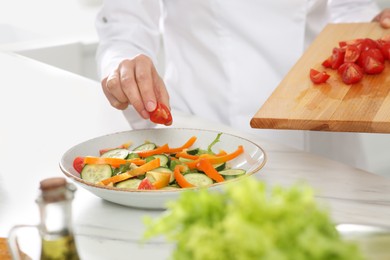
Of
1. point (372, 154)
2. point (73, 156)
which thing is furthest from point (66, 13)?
point (73, 156)

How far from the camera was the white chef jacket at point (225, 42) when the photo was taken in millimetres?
1919

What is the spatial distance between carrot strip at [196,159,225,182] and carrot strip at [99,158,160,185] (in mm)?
72

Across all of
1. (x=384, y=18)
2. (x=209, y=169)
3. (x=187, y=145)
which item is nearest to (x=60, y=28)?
(x=384, y=18)

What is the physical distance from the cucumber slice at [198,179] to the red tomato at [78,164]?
20cm

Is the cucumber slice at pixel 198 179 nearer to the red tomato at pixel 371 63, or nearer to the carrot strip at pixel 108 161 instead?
the carrot strip at pixel 108 161

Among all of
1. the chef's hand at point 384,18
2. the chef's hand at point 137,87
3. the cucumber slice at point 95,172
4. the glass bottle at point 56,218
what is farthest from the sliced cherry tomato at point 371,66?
the glass bottle at point 56,218

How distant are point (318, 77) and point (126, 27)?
52 cm

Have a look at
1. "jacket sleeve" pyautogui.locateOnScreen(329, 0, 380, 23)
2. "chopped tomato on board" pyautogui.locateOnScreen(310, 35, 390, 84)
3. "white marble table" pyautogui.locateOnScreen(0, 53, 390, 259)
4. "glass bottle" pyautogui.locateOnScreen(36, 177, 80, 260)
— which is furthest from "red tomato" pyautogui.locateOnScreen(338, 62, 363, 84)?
"glass bottle" pyautogui.locateOnScreen(36, 177, 80, 260)

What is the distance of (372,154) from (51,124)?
2187 mm

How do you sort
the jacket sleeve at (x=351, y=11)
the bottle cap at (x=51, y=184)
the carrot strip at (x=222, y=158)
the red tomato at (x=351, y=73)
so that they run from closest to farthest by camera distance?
1. the bottle cap at (x=51, y=184)
2. the carrot strip at (x=222, y=158)
3. the red tomato at (x=351, y=73)
4. the jacket sleeve at (x=351, y=11)

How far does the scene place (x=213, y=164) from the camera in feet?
4.26

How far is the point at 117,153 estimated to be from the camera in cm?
136

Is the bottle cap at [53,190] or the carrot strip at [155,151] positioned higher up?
the bottle cap at [53,190]

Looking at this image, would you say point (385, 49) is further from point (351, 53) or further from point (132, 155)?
point (132, 155)
